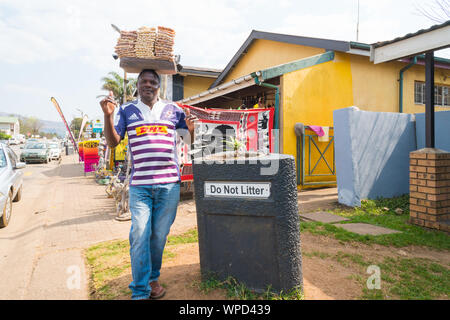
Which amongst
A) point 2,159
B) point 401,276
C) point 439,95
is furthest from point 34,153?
point 401,276

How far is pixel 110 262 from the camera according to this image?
3.70 metres

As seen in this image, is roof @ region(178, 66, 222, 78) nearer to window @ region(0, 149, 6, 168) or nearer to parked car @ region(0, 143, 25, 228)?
parked car @ region(0, 143, 25, 228)

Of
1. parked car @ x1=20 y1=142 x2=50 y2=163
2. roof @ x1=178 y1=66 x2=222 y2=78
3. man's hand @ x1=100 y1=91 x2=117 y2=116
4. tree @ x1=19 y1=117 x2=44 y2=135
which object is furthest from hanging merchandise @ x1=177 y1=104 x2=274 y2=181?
tree @ x1=19 y1=117 x2=44 y2=135

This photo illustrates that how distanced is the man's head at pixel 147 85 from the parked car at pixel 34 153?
71.7 ft

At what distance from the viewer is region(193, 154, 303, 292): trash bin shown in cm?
246

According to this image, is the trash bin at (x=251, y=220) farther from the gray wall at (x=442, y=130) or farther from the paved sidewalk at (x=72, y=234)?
the gray wall at (x=442, y=130)

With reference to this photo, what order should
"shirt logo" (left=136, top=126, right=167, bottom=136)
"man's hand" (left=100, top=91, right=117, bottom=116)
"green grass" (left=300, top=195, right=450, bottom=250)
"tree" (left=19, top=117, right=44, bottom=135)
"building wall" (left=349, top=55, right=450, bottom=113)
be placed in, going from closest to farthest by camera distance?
"man's hand" (left=100, top=91, right=117, bottom=116) → "shirt logo" (left=136, top=126, right=167, bottom=136) → "green grass" (left=300, top=195, right=450, bottom=250) → "building wall" (left=349, top=55, right=450, bottom=113) → "tree" (left=19, top=117, right=44, bottom=135)

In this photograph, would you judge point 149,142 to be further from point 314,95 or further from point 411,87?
point 411,87

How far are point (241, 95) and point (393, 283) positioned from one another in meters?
10.2

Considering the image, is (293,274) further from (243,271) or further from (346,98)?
(346,98)

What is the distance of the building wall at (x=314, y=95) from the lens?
871cm

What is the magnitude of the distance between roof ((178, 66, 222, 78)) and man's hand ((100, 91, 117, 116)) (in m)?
13.7

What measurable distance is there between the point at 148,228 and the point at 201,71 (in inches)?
568

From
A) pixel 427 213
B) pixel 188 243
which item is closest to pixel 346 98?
pixel 427 213
